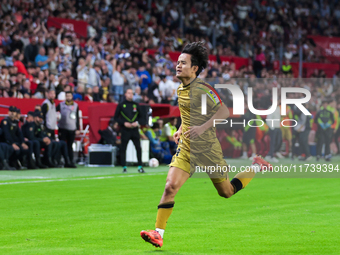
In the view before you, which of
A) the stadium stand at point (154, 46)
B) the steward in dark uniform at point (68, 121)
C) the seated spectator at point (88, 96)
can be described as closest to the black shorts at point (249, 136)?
the stadium stand at point (154, 46)

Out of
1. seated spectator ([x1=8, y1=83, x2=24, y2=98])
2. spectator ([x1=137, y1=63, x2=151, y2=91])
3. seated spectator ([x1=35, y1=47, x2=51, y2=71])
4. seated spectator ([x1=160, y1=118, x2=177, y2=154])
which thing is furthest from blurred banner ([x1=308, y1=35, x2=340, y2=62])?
seated spectator ([x1=8, y1=83, x2=24, y2=98])

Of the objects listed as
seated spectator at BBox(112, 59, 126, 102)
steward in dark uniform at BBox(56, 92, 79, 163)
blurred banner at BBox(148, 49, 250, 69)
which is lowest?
steward in dark uniform at BBox(56, 92, 79, 163)

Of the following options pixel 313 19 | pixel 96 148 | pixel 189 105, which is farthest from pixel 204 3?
pixel 189 105

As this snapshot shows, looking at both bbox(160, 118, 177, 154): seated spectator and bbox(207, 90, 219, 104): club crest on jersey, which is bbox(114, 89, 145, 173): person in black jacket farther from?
bbox(207, 90, 219, 104): club crest on jersey

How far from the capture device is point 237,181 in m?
6.89

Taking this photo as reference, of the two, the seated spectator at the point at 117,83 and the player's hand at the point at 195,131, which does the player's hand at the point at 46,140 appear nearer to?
the seated spectator at the point at 117,83

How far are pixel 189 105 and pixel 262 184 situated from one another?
7.46m

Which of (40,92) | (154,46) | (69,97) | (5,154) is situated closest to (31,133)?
(5,154)

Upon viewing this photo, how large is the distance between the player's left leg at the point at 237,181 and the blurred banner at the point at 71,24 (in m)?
18.6

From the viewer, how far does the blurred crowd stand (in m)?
20.6

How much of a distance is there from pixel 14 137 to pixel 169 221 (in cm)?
903

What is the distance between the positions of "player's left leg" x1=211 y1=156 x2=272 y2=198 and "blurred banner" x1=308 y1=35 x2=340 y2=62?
105ft

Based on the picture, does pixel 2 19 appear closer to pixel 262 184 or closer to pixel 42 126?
pixel 42 126

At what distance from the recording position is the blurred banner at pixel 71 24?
2486cm
